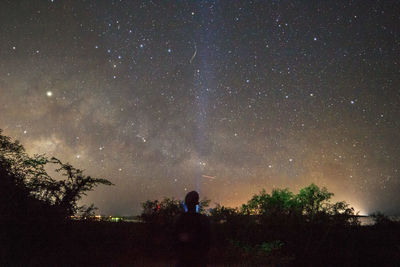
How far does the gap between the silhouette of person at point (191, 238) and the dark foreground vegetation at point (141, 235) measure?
6.08 meters

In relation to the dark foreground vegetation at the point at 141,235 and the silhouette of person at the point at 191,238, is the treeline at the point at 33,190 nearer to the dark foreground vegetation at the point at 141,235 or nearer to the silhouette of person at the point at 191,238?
the dark foreground vegetation at the point at 141,235

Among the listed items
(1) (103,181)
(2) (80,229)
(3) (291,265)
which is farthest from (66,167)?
(3) (291,265)

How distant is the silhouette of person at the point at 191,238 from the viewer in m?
4.80

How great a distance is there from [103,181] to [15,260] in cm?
731

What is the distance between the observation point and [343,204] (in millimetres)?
22281

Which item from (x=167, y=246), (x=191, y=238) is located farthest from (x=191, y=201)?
(x=167, y=246)

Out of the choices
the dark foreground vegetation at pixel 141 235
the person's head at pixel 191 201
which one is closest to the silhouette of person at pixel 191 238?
the person's head at pixel 191 201

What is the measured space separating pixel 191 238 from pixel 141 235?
12.6 metres

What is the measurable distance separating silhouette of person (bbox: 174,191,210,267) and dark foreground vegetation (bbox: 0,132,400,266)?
6.08 meters

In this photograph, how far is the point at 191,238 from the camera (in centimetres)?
480

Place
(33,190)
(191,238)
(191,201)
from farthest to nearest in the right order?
1. (33,190)
2. (191,201)
3. (191,238)

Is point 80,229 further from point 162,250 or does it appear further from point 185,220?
point 185,220

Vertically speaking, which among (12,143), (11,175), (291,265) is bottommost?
(291,265)

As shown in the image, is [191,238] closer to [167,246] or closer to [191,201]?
[191,201]
